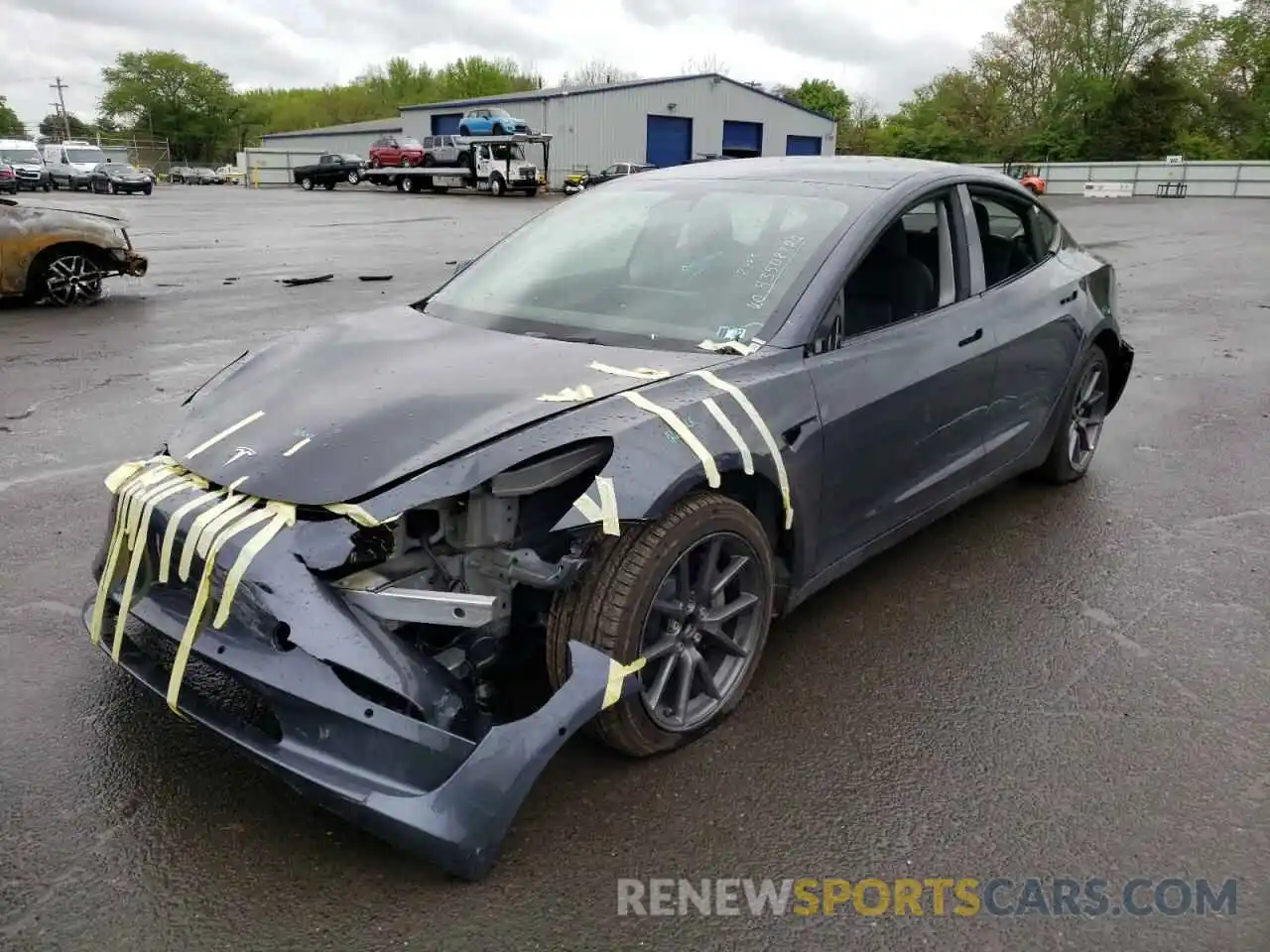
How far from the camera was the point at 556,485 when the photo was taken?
8.55 ft

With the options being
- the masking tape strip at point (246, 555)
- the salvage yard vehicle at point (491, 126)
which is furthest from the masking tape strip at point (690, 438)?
the salvage yard vehicle at point (491, 126)

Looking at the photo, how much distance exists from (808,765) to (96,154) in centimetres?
5115

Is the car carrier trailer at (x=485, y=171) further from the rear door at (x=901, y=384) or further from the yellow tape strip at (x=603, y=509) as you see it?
the yellow tape strip at (x=603, y=509)

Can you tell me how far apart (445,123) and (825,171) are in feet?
191

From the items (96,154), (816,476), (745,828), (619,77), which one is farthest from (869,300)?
(619,77)

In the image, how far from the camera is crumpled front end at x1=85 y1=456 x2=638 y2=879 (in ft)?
7.38

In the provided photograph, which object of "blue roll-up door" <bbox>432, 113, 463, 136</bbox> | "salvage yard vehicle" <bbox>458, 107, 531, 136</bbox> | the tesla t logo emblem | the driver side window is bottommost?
the tesla t logo emblem

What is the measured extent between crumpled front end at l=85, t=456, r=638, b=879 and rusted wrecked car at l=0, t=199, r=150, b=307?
359 inches

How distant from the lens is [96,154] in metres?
44.8

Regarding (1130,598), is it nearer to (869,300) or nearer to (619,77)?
(869,300)

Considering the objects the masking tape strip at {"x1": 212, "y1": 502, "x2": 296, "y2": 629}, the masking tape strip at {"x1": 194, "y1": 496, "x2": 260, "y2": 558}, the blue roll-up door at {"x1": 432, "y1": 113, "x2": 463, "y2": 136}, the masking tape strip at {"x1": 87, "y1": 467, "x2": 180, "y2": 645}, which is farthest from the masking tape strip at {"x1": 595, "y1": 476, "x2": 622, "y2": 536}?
the blue roll-up door at {"x1": 432, "y1": 113, "x2": 463, "y2": 136}

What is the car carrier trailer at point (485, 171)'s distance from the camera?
39.2m

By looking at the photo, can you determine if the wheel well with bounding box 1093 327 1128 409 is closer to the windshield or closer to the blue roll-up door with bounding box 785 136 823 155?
the windshield
